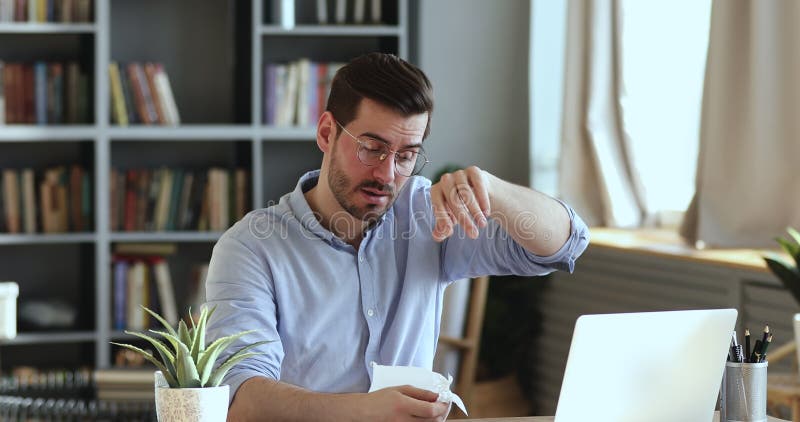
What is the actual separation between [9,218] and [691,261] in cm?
249

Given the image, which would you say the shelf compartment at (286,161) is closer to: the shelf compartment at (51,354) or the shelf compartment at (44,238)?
the shelf compartment at (44,238)

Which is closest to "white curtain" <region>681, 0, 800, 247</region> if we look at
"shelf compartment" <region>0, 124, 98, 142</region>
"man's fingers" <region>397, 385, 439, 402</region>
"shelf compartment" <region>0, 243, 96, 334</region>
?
"man's fingers" <region>397, 385, 439, 402</region>

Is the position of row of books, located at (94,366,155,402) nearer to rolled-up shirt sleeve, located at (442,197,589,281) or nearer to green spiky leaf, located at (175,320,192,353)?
rolled-up shirt sleeve, located at (442,197,589,281)

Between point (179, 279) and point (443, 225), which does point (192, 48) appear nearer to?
point (179, 279)

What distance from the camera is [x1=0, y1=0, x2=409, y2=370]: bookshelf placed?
13.4 feet

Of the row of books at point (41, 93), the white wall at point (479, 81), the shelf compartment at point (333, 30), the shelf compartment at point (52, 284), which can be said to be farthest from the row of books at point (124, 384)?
the white wall at point (479, 81)

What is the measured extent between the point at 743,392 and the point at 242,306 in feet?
2.78

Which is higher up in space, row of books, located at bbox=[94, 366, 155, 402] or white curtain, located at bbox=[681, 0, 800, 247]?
white curtain, located at bbox=[681, 0, 800, 247]

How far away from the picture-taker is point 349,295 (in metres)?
2.07

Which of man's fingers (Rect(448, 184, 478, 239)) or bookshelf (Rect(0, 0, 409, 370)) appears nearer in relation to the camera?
man's fingers (Rect(448, 184, 478, 239))

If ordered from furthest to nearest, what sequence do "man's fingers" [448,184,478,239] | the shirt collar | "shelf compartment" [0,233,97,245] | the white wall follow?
the white wall < "shelf compartment" [0,233,97,245] < the shirt collar < "man's fingers" [448,184,478,239]

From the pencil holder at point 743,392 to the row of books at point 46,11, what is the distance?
10.1 ft

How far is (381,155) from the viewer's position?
6.51 ft

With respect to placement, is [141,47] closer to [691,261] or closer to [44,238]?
[44,238]
